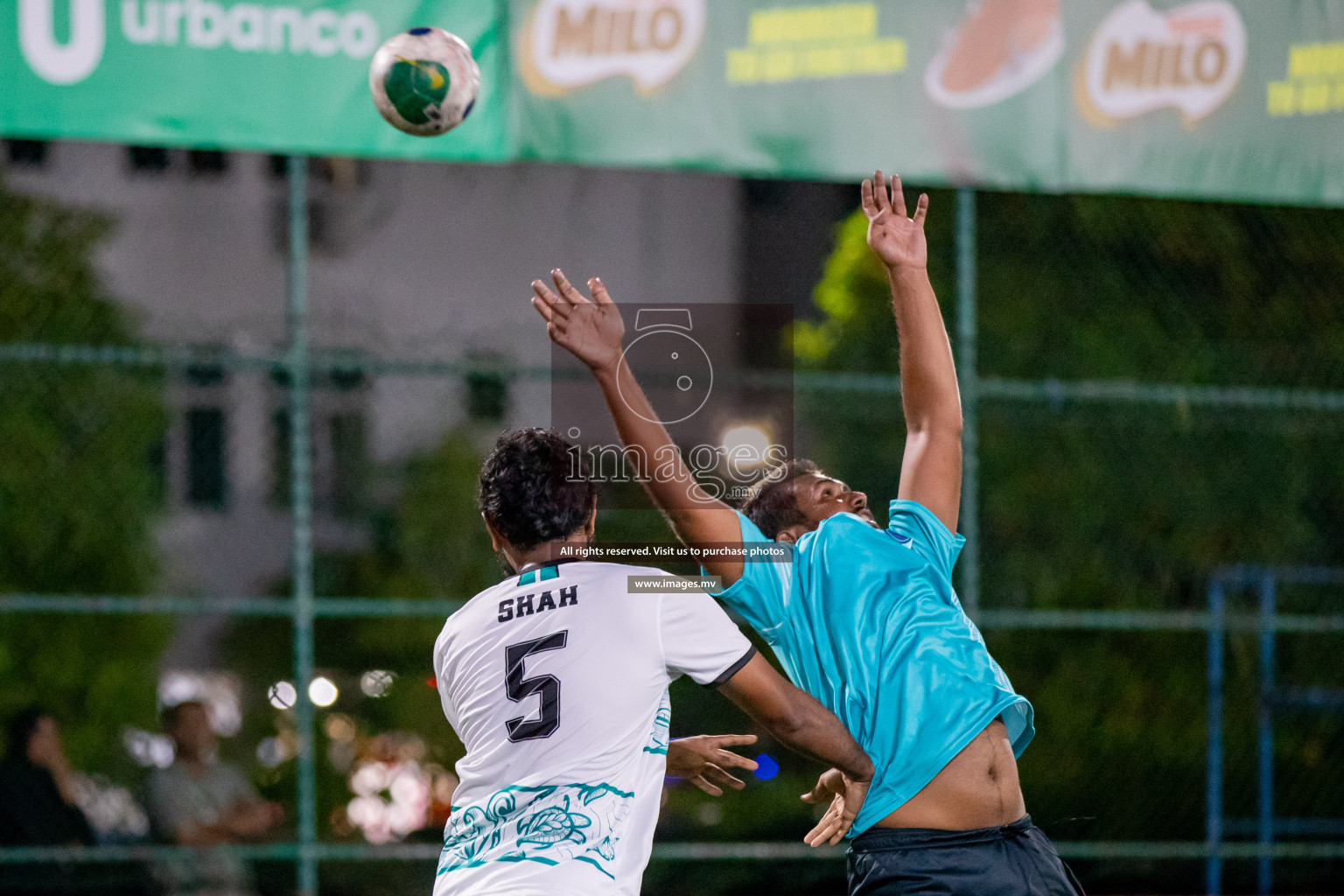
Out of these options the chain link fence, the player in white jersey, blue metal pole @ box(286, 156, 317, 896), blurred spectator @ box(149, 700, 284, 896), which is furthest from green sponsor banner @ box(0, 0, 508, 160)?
the player in white jersey

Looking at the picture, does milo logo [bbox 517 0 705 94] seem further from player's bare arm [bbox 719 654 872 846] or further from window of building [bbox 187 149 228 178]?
window of building [bbox 187 149 228 178]

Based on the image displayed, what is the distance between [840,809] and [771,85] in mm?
4523

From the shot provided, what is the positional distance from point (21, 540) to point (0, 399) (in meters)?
1.03

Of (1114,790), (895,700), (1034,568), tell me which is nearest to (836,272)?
(1034,568)

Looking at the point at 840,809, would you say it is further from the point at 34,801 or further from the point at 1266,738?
the point at 1266,738

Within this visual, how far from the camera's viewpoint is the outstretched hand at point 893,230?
153 inches

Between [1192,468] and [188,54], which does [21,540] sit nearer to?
[188,54]

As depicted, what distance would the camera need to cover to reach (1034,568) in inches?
449

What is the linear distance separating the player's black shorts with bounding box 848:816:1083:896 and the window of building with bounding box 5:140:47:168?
1315 centimetres

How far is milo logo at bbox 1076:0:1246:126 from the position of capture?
7.57 meters

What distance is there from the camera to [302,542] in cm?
692

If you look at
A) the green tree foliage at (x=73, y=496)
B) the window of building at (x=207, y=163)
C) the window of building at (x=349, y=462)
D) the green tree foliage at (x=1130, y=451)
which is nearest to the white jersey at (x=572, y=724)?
the green tree foliage at (x=1130, y=451)
